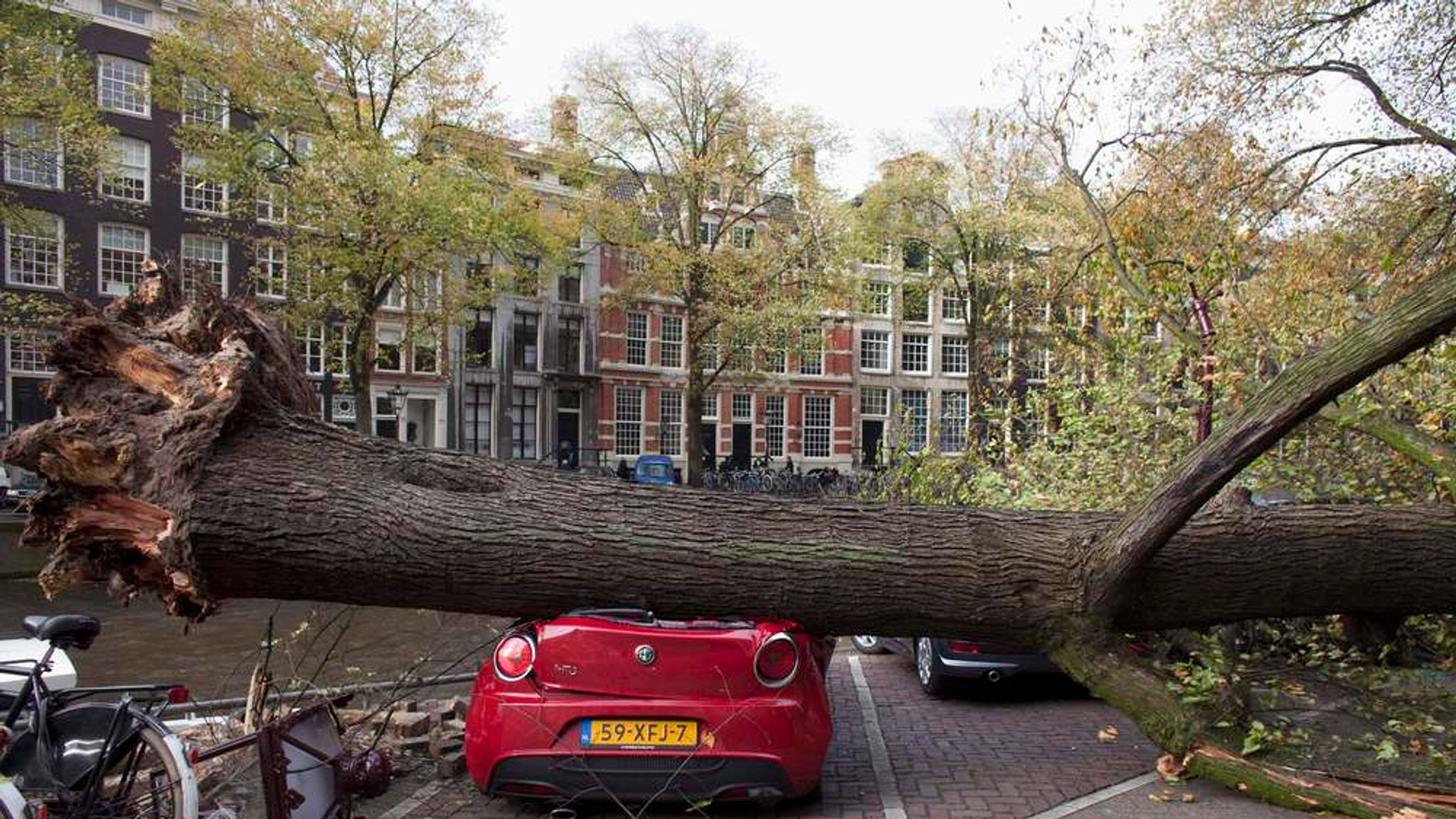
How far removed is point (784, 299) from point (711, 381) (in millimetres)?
4152

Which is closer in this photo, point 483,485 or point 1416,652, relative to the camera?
point 483,485

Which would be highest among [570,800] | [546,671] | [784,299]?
[784,299]

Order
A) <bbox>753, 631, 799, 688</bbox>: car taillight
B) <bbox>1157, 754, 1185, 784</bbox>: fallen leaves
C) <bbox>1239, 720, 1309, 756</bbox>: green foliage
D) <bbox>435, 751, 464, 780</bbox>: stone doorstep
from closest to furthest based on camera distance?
<bbox>753, 631, 799, 688</bbox>: car taillight → <bbox>1157, 754, 1185, 784</bbox>: fallen leaves → <bbox>1239, 720, 1309, 756</bbox>: green foliage → <bbox>435, 751, 464, 780</bbox>: stone doorstep

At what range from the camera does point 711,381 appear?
112ft

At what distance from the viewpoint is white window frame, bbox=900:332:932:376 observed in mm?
50500

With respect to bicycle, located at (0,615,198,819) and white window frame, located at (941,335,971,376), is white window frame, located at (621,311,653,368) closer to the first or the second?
white window frame, located at (941,335,971,376)

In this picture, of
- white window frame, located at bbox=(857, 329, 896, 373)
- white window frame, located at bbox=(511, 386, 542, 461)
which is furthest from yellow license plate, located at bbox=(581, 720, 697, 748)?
white window frame, located at bbox=(857, 329, 896, 373)

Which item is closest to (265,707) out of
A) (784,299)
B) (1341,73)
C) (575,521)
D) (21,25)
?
(575,521)

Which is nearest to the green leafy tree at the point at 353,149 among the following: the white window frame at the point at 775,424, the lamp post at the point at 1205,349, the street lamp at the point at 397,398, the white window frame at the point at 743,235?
the street lamp at the point at 397,398

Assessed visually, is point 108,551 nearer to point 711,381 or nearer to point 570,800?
point 570,800

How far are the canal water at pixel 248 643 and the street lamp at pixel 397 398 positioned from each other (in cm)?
2277

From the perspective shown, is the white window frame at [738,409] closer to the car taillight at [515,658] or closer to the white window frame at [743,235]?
the white window frame at [743,235]

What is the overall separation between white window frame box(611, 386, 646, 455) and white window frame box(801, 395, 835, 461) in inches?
322

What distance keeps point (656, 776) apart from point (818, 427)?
44.6 m
